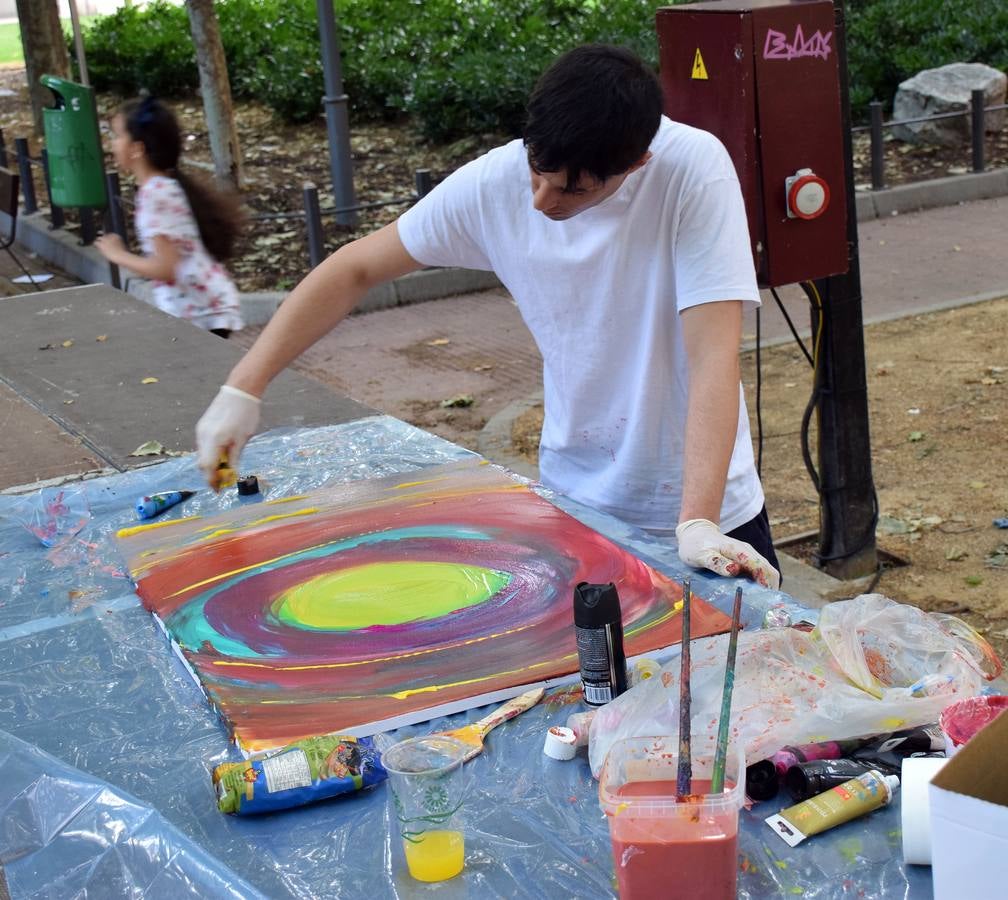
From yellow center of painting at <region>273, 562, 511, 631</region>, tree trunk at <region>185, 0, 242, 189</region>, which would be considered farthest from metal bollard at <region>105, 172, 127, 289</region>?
yellow center of painting at <region>273, 562, 511, 631</region>

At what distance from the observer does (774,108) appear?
364 cm

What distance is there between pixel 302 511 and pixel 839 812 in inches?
56.0

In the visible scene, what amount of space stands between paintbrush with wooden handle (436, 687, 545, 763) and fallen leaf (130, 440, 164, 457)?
1.60 meters

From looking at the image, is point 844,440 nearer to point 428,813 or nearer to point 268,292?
point 428,813

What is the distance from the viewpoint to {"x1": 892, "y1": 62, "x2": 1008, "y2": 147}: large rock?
11.5 m

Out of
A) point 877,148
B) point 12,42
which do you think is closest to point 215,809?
point 877,148

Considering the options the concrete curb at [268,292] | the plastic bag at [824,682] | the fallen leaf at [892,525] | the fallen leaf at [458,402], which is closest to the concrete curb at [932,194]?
the concrete curb at [268,292]

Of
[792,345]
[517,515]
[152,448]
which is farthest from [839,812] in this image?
[792,345]

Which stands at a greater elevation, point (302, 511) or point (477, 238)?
point (477, 238)

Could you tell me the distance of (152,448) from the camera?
10.8 feet

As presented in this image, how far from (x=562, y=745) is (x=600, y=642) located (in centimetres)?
16

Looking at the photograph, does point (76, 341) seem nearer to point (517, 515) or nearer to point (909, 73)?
point (517, 515)

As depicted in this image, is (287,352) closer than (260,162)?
Yes

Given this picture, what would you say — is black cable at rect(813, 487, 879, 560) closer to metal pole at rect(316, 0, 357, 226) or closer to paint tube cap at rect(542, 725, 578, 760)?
paint tube cap at rect(542, 725, 578, 760)
